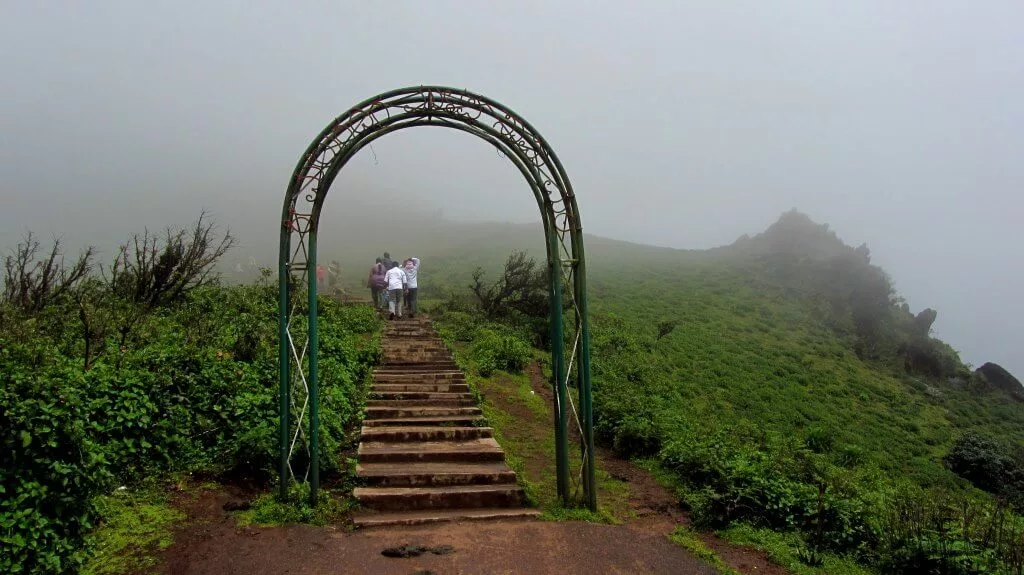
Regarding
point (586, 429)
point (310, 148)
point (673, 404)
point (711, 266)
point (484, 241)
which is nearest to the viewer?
point (310, 148)

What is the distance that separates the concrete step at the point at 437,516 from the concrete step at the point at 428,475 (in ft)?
1.69

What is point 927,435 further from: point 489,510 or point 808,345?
point 489,510

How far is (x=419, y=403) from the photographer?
10164mm

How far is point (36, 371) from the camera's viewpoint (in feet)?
18.0

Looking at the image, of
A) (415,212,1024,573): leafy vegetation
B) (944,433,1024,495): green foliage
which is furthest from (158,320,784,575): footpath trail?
(944,433,1024,495): green foliage

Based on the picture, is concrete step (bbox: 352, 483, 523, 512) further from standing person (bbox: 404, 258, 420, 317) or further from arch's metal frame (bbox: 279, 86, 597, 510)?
standing person (bbox: 404, 258, 420, 317)

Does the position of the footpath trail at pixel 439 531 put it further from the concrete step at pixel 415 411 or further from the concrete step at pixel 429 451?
the concrete step at pixel 415 411

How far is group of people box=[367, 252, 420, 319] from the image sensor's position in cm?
1738

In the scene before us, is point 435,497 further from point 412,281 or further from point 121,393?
point 412,281

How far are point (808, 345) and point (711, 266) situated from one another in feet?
69.4

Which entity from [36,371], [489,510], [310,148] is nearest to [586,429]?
[489,510]

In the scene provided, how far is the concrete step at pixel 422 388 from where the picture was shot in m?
10.7

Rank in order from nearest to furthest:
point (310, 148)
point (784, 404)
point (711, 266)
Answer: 1. point (310, 148)
2. point (784, 404)
3. point (711, 266)

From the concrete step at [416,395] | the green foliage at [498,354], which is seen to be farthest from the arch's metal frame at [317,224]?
the green foliage at [498,354]
